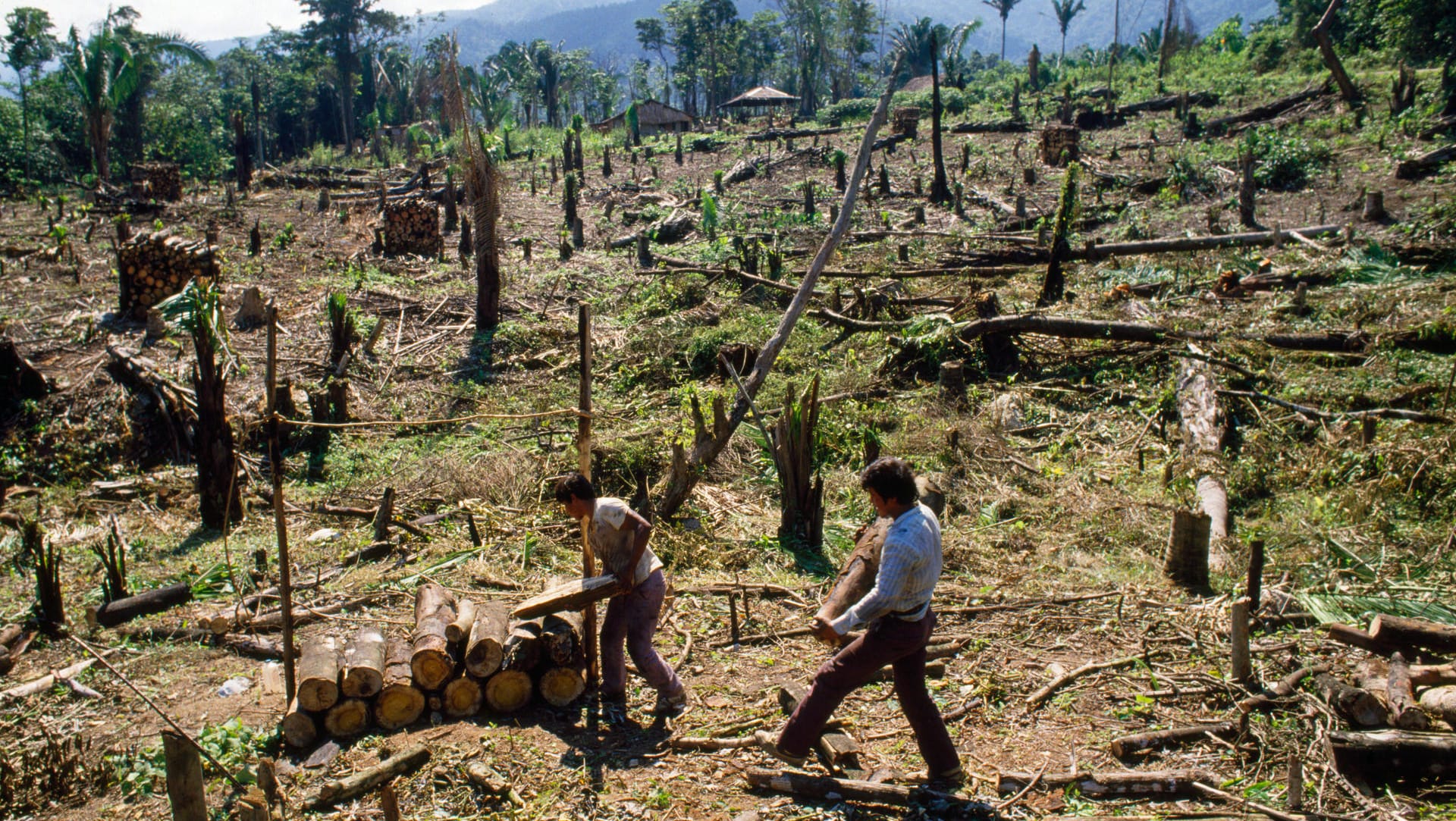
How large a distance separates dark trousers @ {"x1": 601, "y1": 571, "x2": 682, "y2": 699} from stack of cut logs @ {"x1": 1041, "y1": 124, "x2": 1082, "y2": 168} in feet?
72.2

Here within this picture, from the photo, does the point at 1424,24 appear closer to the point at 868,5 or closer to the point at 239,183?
the point at 239,183

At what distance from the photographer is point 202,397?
293 inches

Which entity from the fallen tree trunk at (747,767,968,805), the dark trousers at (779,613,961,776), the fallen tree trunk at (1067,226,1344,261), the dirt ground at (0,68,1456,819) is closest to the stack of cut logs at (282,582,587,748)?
the dirt ground at (0,68,1456,819)

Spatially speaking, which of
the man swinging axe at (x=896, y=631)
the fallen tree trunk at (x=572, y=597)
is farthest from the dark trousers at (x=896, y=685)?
the fallen tree trunk at (x=572, y=597)

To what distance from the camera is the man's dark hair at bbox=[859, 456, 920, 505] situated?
144 inches

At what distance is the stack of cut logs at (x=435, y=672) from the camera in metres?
Answer: 4.54

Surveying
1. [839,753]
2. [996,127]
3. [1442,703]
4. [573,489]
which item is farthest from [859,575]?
[996,127]

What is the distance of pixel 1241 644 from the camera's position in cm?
451

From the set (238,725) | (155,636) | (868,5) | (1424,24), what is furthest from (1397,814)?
(868,5)

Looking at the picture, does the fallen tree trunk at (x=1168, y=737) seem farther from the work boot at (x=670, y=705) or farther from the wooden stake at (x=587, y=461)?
the wooden stake at (x=587, y=461)

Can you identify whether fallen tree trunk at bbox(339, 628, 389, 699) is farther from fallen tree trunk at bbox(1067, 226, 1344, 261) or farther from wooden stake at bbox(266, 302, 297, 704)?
fallen tree trunk at bbox(1067, 226, 1344, 261)

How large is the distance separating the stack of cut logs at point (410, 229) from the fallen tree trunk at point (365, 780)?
14.9 m

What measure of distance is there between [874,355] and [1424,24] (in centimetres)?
1955

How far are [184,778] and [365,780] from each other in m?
1.12
